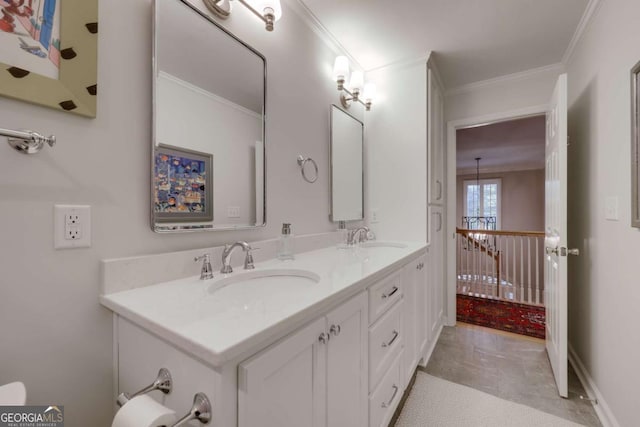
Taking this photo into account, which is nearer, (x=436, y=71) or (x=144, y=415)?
(x=144, y=415)

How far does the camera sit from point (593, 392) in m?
1.65

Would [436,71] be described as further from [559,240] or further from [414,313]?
[414,313]

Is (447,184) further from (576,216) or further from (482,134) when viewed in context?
(482,134)

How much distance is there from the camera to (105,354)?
84cm

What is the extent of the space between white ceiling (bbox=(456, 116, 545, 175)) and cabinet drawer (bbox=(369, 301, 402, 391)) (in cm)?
303

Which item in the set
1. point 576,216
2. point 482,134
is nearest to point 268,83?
point 576,216

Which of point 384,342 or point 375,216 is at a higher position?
point 375,216

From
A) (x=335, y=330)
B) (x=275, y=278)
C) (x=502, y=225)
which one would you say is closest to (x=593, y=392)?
(x=335, y=330)

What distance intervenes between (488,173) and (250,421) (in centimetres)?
840

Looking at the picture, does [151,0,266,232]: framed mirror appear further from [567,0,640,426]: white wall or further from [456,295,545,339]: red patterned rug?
[456,295,545,339]: red patterned rug

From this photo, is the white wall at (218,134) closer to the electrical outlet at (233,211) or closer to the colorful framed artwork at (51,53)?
the electrical outlet at (233,211)

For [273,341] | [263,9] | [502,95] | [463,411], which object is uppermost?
[502,95]

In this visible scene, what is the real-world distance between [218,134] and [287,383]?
980mm

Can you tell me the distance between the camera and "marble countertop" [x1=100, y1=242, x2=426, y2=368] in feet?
1.80
